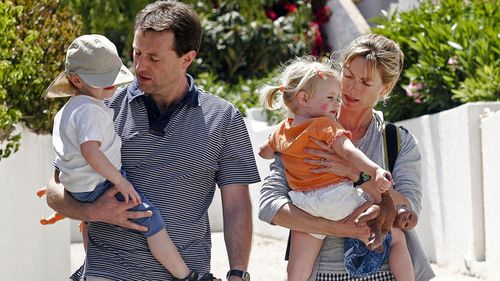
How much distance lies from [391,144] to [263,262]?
648cm

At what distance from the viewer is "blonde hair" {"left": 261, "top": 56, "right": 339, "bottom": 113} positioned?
14.4 feet

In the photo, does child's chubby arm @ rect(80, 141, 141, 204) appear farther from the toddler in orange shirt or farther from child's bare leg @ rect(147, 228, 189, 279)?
the toddler in orange shirt

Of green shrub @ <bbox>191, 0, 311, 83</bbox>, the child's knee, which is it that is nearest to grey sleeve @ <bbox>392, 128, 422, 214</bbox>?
the child's knee

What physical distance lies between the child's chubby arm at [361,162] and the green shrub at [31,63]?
307cm

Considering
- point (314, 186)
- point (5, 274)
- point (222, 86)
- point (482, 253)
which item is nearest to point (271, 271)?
point (482, 253)

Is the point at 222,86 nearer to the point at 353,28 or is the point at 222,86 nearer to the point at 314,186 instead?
the point at 353,28

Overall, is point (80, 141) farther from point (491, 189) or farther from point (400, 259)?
point (491, 189)

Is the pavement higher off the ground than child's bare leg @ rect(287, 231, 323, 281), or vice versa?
child's bare leg @ rect(287, 231, 323, 281)

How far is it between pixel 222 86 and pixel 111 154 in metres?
10.6

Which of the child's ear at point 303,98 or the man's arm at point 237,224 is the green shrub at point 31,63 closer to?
the man's arm at point 237,224

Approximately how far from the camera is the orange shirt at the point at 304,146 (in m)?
4.33

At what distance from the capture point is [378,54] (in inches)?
173

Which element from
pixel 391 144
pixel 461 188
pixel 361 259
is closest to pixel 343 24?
pixel 461 188

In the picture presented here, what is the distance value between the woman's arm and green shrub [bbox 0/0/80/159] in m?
2.80
